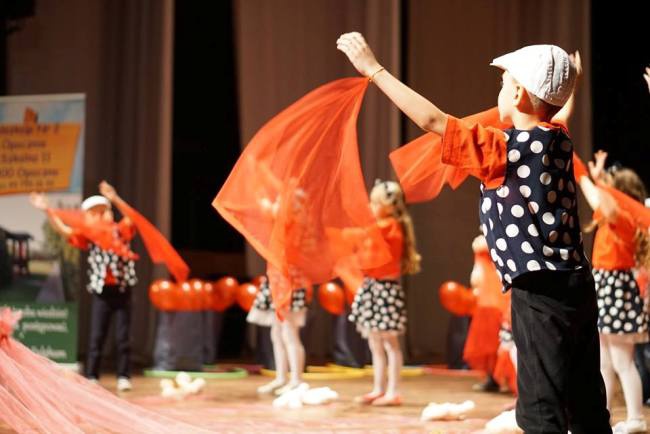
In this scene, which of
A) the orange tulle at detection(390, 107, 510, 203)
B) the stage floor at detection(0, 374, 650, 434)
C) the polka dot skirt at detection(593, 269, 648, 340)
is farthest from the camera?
the stage floor at detection(0, 374, 650, 434)

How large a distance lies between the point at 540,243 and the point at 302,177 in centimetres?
146

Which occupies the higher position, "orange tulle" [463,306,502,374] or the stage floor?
"orange tulle" [463,306,502,374]

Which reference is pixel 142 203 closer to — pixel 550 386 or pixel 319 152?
pixel 319 152

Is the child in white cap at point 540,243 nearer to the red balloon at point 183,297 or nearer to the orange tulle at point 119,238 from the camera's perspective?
the orange tulle at point 119,238

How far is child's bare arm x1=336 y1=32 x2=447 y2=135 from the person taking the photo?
2.43m

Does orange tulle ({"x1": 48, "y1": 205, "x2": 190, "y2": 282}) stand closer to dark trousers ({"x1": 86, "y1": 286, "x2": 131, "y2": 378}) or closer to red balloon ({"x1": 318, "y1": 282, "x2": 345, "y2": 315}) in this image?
dark trousers ({"x1": 86, "y1": 286, "x2": 131, "y2": 378})

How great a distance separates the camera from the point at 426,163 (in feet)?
11.0

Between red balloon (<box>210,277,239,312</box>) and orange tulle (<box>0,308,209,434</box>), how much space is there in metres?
3.77

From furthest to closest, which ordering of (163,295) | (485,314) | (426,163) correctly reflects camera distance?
(163,295) → (485,314) → (426,163)

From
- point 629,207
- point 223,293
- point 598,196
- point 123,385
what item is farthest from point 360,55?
point 223,293

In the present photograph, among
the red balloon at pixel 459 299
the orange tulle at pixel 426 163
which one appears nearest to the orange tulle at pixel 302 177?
the orange tulle at pixel 426 163

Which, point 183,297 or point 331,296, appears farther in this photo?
point 331,296

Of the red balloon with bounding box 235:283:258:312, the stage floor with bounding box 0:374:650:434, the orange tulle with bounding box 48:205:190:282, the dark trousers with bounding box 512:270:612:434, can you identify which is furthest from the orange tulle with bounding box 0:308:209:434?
the red balloon with bounding box 235:283:258:312

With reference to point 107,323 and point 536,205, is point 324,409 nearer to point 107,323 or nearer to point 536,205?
point 107,323
